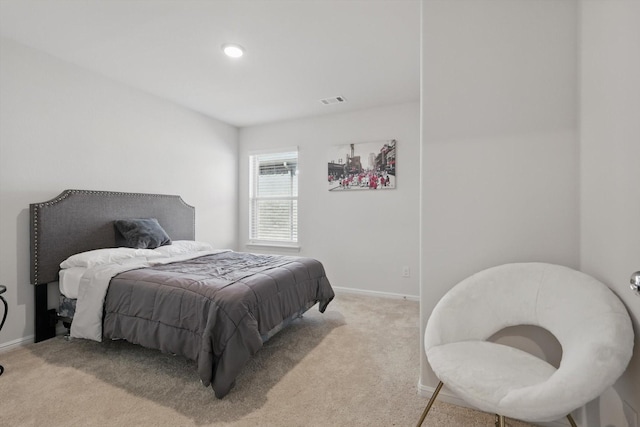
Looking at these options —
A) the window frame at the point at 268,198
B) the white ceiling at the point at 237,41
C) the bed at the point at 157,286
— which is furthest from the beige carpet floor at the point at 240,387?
the white ceiling at the point at 237,41

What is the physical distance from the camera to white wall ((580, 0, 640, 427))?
112cm

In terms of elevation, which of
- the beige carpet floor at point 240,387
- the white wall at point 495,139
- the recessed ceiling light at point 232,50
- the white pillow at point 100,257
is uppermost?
the recessed ceiling light at point 232,50

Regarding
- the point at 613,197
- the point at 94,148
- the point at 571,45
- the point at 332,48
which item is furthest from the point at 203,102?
the point at 613,197

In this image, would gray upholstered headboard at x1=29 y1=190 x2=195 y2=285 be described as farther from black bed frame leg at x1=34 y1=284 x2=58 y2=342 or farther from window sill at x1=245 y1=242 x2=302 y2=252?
window sill at x1=245 y1=242 x2=302 y2=252

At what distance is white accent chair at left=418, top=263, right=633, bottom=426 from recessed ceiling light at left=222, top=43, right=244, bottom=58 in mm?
2532

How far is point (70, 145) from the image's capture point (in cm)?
283

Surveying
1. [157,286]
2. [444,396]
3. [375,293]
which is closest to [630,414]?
[444,396]

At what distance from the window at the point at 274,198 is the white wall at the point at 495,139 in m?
2.95

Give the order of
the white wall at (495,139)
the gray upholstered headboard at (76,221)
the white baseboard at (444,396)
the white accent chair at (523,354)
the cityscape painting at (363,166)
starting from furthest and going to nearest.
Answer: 1. the cityscape painting at (363,166)
2. the gray upholstered headboard at (76,221)
3. the white baseboard at (444,396)
4. the white wall at (495,139)
5. the white accent chair at (523,354)

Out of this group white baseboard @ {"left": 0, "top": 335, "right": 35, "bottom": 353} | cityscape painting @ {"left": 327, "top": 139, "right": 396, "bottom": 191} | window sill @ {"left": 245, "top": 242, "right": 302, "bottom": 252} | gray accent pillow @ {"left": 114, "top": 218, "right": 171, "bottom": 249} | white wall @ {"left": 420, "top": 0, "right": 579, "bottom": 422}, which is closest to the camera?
white wall @ {"left": 420, "top": 0, "right": 579, "bottom": 422}

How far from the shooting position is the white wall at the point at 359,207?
3818mm

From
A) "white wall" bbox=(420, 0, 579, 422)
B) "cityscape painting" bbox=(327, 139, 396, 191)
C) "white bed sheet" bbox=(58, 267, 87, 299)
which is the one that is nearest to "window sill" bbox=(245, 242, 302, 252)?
"cityscape painting" bbox=(327, 139, 396, 191)

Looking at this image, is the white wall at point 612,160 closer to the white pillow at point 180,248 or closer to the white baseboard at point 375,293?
the white baseboard at point 375,293

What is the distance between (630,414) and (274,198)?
13.7 ft
